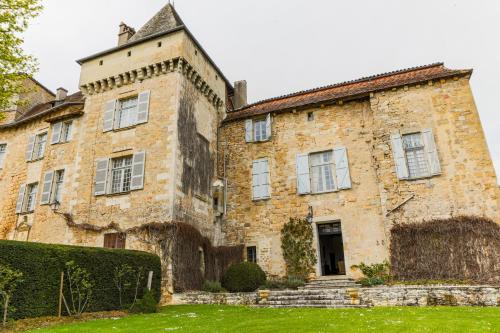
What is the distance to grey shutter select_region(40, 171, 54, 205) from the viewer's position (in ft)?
49.3

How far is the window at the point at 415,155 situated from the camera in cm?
1250

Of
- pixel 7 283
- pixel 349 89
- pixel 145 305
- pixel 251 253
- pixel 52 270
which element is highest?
pixel 349 89

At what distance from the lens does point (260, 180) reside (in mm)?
14680

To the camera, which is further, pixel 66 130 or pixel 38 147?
pixel 38 147

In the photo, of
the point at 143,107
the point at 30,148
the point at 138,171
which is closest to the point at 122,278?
the point at 138,171

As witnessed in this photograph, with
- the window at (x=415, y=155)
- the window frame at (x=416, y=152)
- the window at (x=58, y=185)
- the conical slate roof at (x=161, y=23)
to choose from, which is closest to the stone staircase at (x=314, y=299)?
the window frame at (x=416, y=152)

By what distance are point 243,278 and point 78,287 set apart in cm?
482

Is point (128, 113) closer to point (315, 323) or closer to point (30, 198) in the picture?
point (30, 198)

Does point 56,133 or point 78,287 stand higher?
point 56,133

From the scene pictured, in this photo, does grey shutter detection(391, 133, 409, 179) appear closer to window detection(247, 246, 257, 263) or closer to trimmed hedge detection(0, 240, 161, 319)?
window detection(247, 246, 257, 263)

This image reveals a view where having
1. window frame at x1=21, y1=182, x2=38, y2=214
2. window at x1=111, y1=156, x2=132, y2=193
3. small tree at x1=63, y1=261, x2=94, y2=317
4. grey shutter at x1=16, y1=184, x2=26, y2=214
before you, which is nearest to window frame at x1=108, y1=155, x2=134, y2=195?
window at x1=111, y1=156, x2=132, y2=193

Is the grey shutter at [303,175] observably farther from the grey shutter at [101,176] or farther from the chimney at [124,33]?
the chimney at [124,33]

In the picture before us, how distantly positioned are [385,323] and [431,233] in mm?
6521

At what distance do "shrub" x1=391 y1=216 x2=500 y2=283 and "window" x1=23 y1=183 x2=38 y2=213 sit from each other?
1510cm
